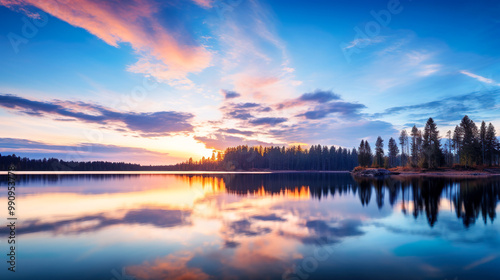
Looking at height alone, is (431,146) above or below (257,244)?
above

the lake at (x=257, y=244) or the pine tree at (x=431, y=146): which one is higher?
the pine tree at (x=431, y=146)

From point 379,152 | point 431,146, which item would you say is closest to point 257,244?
point 431,146

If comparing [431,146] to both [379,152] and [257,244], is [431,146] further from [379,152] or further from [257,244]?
[257,244]

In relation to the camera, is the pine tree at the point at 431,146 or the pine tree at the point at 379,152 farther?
the pine tree at the point at 379,152

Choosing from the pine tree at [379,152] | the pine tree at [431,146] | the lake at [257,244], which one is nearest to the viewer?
the lake at [257,244]

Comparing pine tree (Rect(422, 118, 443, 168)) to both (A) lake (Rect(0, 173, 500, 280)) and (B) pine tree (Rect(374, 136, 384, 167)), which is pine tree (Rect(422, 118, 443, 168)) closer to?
(B) pine tree (Rect(374, 136, 384, 167))

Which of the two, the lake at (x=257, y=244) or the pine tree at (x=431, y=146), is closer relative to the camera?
the lake at (x=257, y=244)

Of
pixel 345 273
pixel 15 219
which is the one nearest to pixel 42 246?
pixel 15 219

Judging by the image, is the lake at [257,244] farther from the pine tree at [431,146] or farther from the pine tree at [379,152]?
the pine tree at [379,152]

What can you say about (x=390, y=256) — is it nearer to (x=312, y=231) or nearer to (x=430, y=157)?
(x=312, y=231)

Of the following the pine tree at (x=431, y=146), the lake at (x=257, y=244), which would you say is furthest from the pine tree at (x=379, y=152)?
the lake at (x=257, y=244)

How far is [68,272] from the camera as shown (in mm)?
10352

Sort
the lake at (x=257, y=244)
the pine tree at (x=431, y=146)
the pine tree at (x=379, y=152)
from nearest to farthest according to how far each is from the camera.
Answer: the lake at (x=257, y=244), the pine tree at (x=431, y=146), the pine tree at (x=379, y=152)

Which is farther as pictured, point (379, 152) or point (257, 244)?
point (379, 152)
